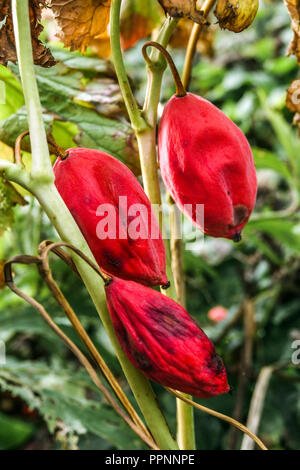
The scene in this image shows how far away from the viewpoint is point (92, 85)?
1.96ft

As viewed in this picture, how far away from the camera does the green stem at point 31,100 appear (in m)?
0.37

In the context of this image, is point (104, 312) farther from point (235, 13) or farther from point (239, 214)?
point (235, 13)

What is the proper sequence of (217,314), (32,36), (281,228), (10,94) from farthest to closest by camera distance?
(217,314) → (281,228) → (10,94) → (32,36)

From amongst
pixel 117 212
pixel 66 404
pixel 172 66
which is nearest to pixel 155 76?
pixel 172 66

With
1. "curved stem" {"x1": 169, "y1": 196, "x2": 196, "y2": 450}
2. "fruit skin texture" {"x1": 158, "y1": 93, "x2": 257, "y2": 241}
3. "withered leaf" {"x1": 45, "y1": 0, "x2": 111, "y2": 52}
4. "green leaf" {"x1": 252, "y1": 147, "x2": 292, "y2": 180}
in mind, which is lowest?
"curved stem" {"x1": 169, "y1": 196, "x2": 196, "y2": 450}

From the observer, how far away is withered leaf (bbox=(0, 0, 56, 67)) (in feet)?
1.45

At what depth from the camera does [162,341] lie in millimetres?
350

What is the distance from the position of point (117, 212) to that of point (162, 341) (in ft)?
0.32

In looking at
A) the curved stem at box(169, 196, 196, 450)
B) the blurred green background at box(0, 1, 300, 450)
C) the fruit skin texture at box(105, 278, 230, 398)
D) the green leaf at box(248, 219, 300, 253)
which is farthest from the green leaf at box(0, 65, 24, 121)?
the green leaf at box(248, 219, 300, 253)

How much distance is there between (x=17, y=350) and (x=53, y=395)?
57 centimetres

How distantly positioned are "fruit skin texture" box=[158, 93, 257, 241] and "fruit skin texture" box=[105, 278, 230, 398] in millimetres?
100

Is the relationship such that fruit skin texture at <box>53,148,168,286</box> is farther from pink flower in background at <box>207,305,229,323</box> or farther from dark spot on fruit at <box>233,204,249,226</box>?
pink flower in background at <box>207,305,229,323</box>

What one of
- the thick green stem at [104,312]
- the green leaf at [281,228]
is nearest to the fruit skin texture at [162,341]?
the thick green stem at [104,312]
